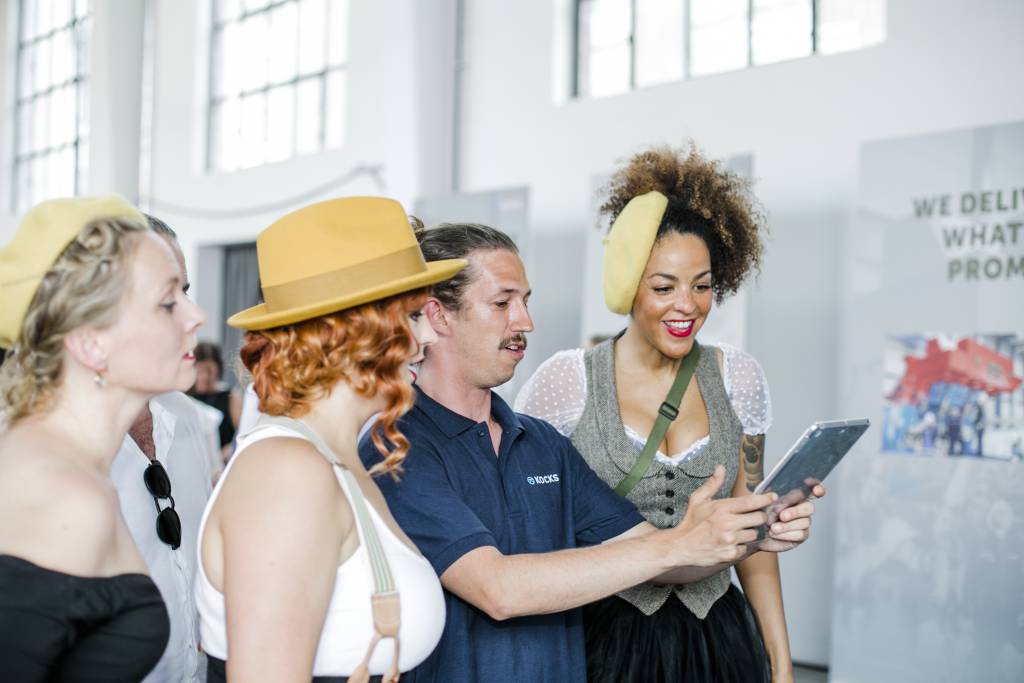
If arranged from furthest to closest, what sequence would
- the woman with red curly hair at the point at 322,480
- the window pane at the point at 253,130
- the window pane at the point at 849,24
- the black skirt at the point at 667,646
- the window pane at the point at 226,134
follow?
the window pane at the point at 226,134 → the window pane at the point at 253,130 → the window pane at the point at 849,24 → the black skirt at the point at 667,646 → the woman with red curly hair at the point at 322,480

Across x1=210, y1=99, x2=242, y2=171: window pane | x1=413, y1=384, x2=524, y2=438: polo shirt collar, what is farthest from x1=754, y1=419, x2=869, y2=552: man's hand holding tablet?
x1=210, y1=99, x2=242, y2=171: window pane

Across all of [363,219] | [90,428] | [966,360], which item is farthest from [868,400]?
[90,428]

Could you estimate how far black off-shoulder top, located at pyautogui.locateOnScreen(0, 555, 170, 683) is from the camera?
110 centimetres

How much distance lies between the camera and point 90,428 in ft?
4.26

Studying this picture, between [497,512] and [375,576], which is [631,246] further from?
[375,576]

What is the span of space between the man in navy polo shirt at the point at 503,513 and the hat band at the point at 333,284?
16.6 inches

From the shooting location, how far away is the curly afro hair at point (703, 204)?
2.50 metres

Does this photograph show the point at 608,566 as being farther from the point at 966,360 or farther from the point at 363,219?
the point at 966,360

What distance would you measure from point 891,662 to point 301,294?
385 cm

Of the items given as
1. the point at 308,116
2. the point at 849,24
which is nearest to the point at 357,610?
the point at 849,24

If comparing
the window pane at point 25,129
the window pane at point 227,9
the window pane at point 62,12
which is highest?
the window pane at point 62,12

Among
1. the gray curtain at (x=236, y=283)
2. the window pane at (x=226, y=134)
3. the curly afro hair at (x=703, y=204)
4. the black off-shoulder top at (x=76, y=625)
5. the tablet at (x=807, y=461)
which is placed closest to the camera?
the black off-shoulder top at (x=76, y=625)

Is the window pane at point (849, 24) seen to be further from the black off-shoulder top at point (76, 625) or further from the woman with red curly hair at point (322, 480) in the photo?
the black off-shoulder top at point (76, 625)

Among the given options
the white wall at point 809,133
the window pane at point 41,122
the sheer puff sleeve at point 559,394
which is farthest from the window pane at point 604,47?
the window pane at point 41,122
